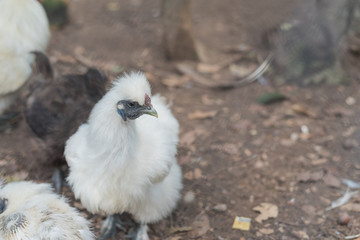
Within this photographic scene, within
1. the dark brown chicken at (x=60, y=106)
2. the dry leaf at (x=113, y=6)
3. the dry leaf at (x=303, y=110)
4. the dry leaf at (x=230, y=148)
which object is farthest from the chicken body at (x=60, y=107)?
the dry leaf at (x=113, y=6)

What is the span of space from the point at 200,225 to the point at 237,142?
128cm

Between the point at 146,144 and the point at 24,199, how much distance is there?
99cm

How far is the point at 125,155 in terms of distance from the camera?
3.06 meters

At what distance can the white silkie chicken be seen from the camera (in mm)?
2941

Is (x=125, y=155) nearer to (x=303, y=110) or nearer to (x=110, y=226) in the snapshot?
(x=110, y=226)

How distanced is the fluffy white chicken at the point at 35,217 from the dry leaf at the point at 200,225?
43.2 inches

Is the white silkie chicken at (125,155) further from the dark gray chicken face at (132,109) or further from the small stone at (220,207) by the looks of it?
the small stone at (220,207)

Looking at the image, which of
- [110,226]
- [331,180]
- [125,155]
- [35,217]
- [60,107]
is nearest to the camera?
[35,217]

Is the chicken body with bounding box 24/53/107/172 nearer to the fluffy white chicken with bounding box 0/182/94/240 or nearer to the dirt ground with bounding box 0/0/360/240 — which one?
the dirt ground with bounding box 0/0/360/240

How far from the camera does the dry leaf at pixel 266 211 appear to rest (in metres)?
3.79

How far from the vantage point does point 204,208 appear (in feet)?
13.0

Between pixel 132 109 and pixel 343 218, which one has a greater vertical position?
pixel 132 109

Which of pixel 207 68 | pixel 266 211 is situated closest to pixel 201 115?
pixel 207 68

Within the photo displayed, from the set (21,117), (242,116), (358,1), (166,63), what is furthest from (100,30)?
(358,1)
